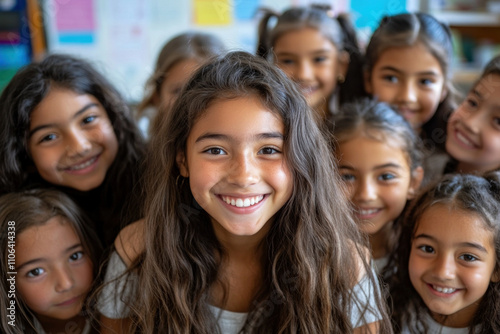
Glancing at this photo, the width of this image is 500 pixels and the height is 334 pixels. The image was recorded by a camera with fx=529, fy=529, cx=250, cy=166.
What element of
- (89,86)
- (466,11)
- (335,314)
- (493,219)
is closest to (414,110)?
(493,219)

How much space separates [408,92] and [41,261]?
3.91 ft

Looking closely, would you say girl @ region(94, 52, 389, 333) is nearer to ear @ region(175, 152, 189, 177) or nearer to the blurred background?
ear @ region(175, 152, 189, 177)

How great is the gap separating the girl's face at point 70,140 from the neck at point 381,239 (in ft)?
2.63

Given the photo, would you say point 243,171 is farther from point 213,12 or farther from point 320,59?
point 213,12

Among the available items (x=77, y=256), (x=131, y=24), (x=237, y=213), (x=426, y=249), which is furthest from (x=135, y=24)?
(x=426, y=249)

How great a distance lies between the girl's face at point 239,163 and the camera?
1074 mm

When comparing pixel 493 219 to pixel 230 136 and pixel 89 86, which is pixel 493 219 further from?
pixel 89 86

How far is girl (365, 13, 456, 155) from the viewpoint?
1.71m

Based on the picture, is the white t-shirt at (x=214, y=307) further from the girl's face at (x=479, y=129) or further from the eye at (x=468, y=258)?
the girl's face at (x=479, y=129)

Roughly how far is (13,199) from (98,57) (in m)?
1.85

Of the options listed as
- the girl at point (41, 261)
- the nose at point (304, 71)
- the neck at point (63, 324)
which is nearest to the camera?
the girl at point (41, 261)

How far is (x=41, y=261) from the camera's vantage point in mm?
1273

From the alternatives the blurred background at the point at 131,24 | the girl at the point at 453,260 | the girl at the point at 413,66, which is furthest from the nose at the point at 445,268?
the blurred background at the point at 131,24

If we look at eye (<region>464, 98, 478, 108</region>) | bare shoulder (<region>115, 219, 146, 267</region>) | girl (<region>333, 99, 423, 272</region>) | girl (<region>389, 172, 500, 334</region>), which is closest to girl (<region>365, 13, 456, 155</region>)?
eye (<region>464, 98, 478, 108</region>)
